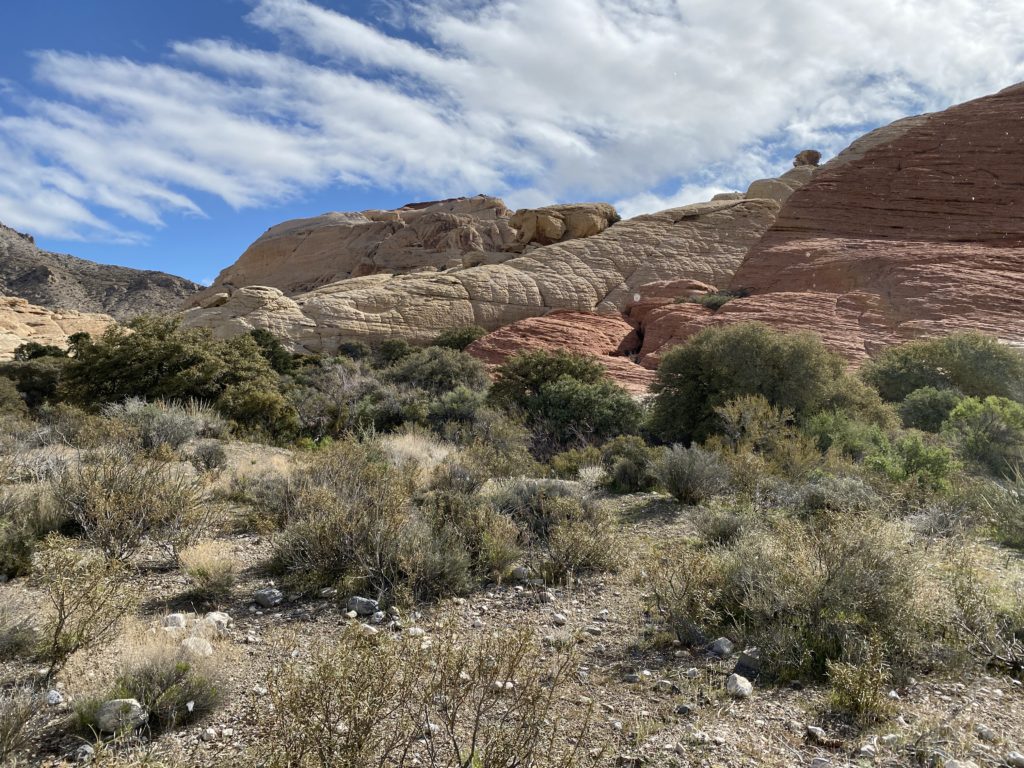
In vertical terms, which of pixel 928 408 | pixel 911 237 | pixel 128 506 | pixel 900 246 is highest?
pixel 911 237

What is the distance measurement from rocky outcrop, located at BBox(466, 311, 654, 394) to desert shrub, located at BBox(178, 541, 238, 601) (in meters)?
21.5

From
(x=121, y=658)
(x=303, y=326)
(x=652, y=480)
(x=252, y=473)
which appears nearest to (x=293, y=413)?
(x=252, y=473)

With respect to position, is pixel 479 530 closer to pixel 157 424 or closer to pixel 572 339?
pixel 157 424

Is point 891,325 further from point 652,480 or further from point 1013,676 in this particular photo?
point 1013,676

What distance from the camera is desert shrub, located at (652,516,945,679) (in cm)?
371

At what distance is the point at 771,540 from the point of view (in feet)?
15.9

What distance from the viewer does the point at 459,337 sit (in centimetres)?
3300

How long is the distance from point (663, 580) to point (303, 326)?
3004 cm

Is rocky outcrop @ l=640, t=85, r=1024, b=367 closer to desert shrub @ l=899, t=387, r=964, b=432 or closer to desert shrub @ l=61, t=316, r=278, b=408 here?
desert shrub @ l=899, t=387, r=964, b=432

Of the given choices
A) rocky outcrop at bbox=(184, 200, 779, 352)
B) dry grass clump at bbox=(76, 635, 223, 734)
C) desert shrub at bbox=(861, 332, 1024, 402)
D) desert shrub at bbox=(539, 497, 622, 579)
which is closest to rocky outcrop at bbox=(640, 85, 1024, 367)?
desert shrub at bbox=(861, 332, 1024, 402)

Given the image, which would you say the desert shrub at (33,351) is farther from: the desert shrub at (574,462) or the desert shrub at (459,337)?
the desert shrub at (574,462)

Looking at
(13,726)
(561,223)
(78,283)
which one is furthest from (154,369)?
(78,283)

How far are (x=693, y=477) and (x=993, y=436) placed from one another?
5.73 metres

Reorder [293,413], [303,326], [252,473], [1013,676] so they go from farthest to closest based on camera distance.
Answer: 1. [303,326]
2. [293,413]
3. [252,473]
4. [1013,676]
